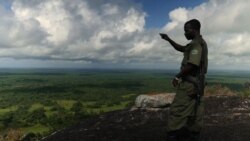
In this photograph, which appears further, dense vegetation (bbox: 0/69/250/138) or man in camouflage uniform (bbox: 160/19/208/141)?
dense vegetation (bbox: 0/69/250/138)

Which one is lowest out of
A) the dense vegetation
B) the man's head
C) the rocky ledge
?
the dense vegetation

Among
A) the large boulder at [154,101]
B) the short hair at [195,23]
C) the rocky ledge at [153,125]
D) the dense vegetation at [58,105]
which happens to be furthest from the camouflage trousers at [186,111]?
the dense vegetation at [58,105]

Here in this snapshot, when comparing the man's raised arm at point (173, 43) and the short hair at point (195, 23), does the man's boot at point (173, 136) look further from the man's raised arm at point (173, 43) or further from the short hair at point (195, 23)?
the short hair at point (195, 23)

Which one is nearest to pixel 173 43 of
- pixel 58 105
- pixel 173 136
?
pixel 173 136

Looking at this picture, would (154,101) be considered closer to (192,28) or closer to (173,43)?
(173,43)

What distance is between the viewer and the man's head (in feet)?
23.2

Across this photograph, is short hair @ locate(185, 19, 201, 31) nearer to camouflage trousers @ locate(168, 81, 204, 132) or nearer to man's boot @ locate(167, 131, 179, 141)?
camouflage trousers @ locate(168, 81, 204, 132)

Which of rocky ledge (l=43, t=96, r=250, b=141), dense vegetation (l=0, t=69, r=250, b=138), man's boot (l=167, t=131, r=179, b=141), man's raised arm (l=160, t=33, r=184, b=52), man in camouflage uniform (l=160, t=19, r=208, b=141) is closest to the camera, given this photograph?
man in camouflage uniform (l=160, t=19, r=208, b=141)

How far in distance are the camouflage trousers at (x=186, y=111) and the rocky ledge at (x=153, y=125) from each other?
2.05m

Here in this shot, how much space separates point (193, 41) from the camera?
7000 millimetres

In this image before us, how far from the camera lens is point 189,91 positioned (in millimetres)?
7086

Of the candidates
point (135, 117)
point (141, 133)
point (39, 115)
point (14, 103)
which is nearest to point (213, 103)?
point (135, 117)

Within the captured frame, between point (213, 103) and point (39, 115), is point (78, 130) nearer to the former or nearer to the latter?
point (213, 103)

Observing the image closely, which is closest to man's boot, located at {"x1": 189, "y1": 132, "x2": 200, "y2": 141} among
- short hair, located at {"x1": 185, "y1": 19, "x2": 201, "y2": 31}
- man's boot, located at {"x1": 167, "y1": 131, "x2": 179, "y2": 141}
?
man's boot, located at {"x1": 167, "y1": 131, "x2": 179, "y2": 141}
